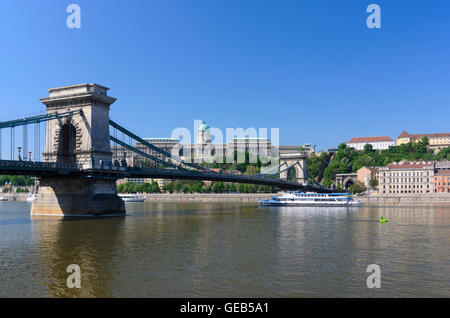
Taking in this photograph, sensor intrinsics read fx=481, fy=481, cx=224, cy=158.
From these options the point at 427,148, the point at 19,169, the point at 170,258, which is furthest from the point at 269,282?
the point at 427,148

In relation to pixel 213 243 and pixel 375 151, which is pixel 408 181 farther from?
pixel 213 243

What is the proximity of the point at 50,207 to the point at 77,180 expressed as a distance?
4187 millimetres

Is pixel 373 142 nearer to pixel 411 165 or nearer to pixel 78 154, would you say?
pixel 411 165

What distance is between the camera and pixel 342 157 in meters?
162

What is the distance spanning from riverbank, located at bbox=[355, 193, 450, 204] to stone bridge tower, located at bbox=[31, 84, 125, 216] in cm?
6637

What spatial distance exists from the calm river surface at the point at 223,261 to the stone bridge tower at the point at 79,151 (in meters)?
9.93

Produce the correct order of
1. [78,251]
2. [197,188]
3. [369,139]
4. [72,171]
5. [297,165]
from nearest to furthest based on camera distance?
1. [78,251]
2. [72,171]
3. [297,165]
4. [197,188]
5. [369,139]

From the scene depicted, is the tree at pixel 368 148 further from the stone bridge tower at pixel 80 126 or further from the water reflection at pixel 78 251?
the water reflection at pixel 78 251

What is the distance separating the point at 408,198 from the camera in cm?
10081

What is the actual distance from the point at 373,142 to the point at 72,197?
502 feet

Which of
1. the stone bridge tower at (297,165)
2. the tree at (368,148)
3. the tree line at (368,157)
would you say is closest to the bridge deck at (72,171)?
the stone bridge tower at (297,165)

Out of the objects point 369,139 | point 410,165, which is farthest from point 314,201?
point 369,139

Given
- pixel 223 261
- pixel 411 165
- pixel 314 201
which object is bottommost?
pixel 314 201

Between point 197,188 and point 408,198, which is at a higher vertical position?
point 197,188
